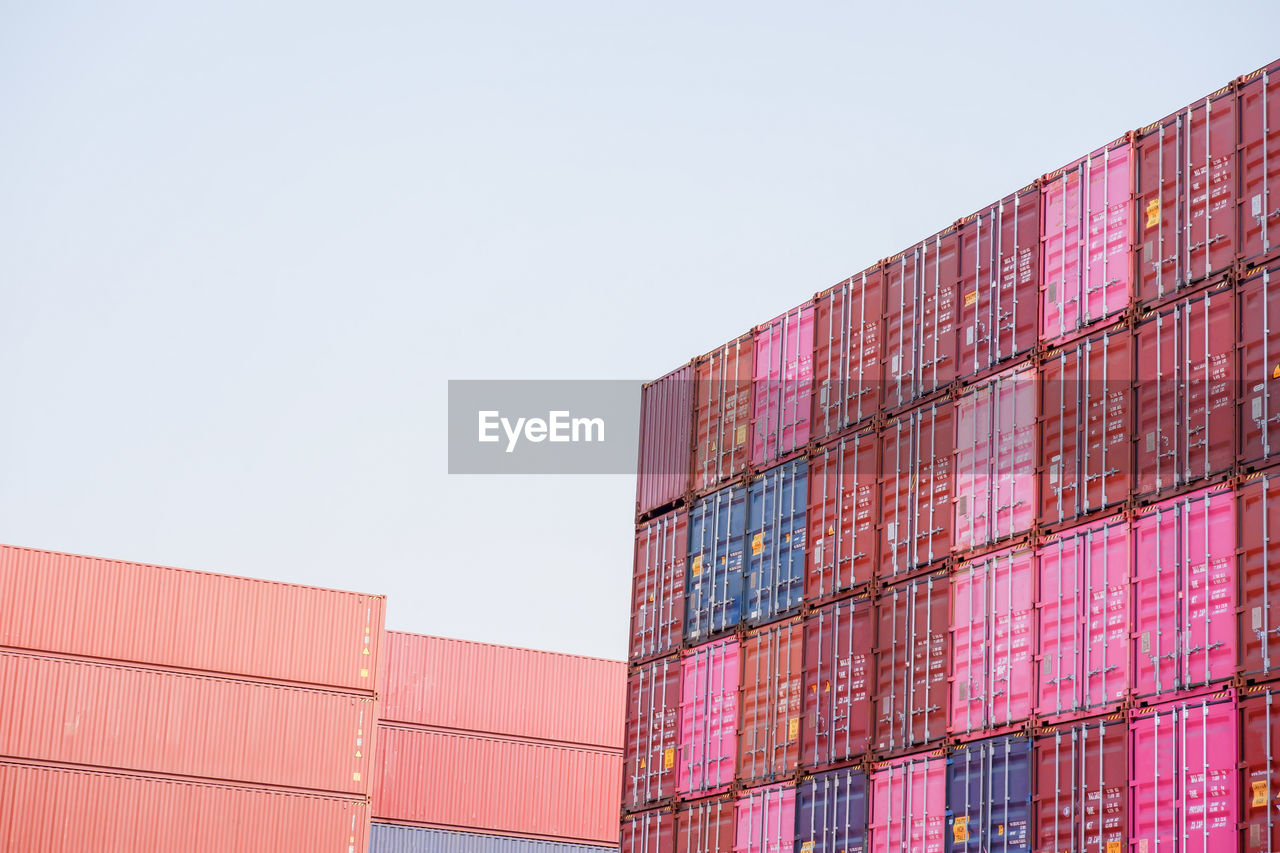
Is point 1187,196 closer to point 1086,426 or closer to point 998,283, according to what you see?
point 1086,426

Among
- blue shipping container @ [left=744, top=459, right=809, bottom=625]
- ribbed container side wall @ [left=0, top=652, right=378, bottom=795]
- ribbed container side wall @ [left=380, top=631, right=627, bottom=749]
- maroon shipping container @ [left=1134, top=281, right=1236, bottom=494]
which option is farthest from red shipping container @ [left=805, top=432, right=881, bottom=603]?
ribbed container side wall @ [left=380, top=631, right=627, bottom=749]

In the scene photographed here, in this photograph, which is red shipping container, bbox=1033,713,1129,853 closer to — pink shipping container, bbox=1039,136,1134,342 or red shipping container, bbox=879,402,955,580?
Answer: red shipping container, bbox=879,402,955,580

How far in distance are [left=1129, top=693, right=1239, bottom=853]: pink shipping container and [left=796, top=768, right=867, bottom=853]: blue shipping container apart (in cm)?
568

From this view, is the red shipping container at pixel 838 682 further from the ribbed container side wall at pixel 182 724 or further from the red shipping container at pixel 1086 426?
the ribbed container side wall at pixel 182 724

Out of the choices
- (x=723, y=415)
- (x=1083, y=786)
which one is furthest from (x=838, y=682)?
(x=723, y=415)

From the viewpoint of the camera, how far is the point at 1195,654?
21656 mm

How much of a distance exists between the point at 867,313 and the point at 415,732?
2167 cm

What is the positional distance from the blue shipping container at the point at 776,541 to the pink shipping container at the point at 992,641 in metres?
4.10

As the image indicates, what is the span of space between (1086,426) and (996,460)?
1.86 metres

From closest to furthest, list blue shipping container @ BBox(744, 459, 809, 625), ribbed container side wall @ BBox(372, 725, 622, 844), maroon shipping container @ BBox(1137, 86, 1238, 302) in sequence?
maroon shipping container @ BBox(1137, 86, 1238, 302), blue shipping container @ BBox(744, 459, 809, 625), ribbed container side wall @ BBox(372, 725, 622, 844)

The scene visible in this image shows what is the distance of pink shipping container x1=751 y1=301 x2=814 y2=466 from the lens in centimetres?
3048

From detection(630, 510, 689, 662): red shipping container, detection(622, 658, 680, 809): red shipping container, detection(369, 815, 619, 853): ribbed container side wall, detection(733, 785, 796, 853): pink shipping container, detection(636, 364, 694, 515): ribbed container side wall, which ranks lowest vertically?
detection(733, 785, 796, 853): pink shipping container

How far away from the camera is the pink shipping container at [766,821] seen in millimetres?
28234

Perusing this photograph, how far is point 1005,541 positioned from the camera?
25.3 meters
